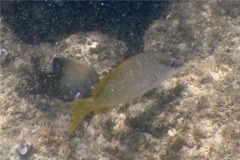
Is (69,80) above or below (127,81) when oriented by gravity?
below

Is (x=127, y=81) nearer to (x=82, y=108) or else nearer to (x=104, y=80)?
(x=104, y=80)

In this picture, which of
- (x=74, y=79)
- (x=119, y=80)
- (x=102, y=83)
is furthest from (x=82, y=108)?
(x=74, y=79)

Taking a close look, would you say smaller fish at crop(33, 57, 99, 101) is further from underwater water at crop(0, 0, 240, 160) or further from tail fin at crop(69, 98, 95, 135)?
tail fin at crop(69, 98, 95, 135)

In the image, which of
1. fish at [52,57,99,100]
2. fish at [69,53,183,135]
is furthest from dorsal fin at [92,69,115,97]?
fish at [52,57,99,100]

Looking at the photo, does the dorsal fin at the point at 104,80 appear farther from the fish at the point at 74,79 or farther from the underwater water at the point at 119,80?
the fish at the point at 74,79

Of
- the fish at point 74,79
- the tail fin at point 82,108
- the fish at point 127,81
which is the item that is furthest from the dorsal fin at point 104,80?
the fish at point 74,79

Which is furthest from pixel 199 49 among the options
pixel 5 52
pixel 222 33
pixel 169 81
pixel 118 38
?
pixel 5 52
